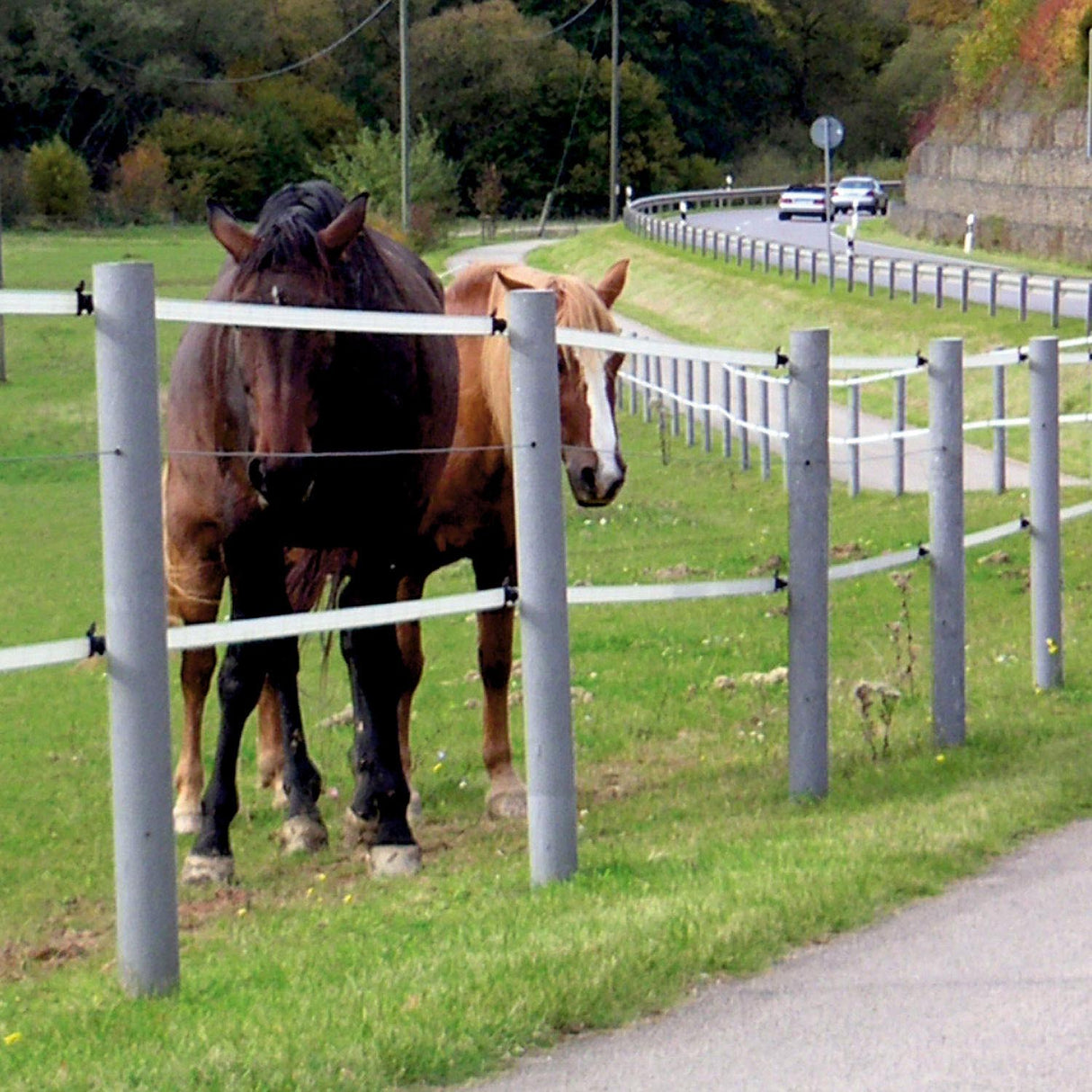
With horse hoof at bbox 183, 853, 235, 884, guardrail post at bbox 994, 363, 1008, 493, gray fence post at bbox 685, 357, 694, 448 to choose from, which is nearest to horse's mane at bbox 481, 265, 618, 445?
horse hoof at bbox 183, 853, 235, 884

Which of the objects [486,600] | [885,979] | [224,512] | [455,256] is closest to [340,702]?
[224,512]

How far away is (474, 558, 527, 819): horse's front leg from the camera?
843 centimetres

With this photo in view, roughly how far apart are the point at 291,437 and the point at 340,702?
16.7 ft

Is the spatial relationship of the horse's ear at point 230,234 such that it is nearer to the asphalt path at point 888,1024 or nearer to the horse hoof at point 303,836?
the horse hoof at point 303,836

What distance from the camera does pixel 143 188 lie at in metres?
78.6

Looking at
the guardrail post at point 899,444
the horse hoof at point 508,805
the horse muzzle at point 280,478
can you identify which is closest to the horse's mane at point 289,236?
the horse muzzle at point 280,478

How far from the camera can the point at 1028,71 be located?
50312 mm

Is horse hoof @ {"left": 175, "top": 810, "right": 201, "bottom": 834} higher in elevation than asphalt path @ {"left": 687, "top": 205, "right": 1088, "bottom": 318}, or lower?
lower

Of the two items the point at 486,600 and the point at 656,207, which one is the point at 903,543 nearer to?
the point at 486,600

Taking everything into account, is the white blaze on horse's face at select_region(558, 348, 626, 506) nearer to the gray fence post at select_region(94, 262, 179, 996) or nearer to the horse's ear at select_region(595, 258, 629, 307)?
the horse's ear at select_region(595, 258, 629, 307)

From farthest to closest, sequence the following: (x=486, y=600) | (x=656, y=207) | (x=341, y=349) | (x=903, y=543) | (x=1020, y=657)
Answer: (x=656, y=207) → (x=903, y=543) → (x=1020, y=657) → (x=341, y=349) → (x=486, y=600)

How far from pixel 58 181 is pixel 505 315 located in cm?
7239

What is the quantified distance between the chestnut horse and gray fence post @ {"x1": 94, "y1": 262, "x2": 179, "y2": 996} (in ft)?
9.95

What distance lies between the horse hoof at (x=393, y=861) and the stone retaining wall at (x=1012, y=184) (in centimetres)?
3748
